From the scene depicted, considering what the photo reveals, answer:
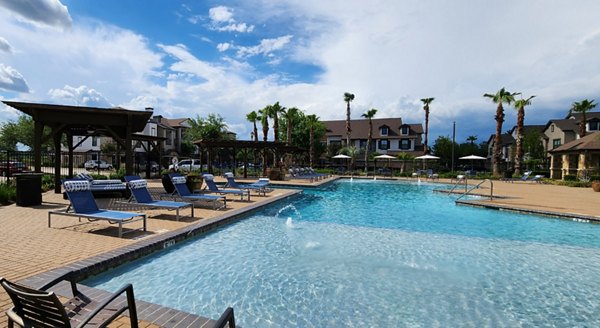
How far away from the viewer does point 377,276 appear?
550 cm

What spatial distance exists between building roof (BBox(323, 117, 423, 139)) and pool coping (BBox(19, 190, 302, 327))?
140 ft

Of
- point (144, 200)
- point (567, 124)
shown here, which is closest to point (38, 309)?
point (144, 200)

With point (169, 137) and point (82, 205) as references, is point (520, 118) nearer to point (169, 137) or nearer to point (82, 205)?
point (82, 205)

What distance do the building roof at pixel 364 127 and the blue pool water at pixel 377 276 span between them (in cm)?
4030

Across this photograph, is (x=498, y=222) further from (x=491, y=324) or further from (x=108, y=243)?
(x=108, y=243)

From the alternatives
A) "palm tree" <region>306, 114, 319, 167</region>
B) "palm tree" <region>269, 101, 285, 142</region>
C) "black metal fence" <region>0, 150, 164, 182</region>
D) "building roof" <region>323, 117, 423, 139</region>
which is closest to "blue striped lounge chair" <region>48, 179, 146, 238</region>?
"black metal fence" <region>0, 150, 164, 182</region>

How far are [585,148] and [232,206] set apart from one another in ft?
93.5

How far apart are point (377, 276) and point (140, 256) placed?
4.16 metres

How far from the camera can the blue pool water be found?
4.25 metres

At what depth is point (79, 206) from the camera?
722 cm

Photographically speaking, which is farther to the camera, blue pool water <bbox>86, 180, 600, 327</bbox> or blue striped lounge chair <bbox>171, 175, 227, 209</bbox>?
blue striped lounge chair <bbox>171, 175, 227, 209</bbox>

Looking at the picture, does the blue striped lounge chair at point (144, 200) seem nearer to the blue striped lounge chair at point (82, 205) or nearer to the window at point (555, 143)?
the blue striped lounge chair at point (82, 205)

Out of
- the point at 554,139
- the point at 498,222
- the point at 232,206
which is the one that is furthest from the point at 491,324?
the point at 554,139

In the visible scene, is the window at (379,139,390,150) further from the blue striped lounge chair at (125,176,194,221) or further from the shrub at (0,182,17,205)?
the shrub at (0,182,17,205)
